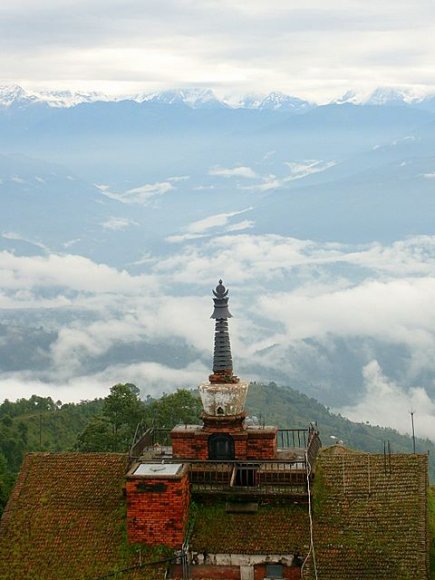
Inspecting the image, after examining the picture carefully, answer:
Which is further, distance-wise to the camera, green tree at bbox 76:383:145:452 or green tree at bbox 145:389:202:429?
green tree at bbox 145:389:202:429

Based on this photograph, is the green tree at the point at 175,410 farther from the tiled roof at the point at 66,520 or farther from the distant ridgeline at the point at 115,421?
the tiled roof at the point at 66,520

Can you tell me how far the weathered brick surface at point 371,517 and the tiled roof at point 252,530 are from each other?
19.7 inches

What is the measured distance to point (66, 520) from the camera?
22.2 m

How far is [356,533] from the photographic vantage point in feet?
68.9

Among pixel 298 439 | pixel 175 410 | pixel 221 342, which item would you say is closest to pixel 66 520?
pixel 221 342

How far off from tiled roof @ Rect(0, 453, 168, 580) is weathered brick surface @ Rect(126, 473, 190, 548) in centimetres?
74

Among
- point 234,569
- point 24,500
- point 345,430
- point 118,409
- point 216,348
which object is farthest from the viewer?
point 345,430

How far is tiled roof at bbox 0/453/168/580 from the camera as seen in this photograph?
21.1 meters

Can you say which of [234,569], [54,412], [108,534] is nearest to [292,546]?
[234,569]

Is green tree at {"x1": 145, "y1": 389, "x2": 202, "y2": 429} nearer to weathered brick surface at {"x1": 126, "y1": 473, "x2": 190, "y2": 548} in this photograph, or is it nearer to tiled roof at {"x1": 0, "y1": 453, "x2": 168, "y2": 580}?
tiled roof at {"x1": 0, "y1": 453, "x2": 168, "y2": 580}

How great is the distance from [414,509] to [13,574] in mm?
9923

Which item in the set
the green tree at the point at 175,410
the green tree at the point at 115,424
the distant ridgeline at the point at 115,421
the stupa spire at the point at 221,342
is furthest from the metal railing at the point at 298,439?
the green tree at the point at 115,424

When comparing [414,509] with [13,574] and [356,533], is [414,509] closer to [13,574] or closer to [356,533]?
[356,533]

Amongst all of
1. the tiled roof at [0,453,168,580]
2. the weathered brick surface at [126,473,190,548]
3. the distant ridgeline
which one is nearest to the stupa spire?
the distant ridgeline
